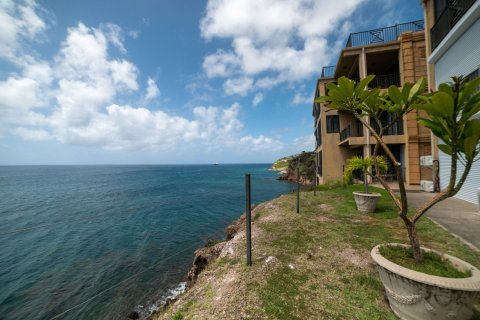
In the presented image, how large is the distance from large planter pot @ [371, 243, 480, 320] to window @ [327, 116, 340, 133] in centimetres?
1820

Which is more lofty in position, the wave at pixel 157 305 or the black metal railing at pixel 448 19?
the black metal railing at pixel 448 19

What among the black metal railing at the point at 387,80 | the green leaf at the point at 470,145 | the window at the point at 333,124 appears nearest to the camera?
the green leaf at the point at 470,145

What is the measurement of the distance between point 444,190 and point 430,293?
1.36 m

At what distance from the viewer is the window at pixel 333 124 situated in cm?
1964

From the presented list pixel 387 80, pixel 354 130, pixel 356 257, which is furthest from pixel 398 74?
pixel 356 257

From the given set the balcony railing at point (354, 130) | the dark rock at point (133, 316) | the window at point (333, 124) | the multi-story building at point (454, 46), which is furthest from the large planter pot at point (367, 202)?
the window at point (333, 124)

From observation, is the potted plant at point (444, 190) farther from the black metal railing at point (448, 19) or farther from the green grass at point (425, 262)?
the black metal railing at point (448, 19)

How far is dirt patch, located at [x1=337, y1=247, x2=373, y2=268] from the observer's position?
4.61 meters

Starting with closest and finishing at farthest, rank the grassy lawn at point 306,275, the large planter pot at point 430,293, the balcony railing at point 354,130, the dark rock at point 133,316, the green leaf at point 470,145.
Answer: the green leaf at point 470,145 < the large planter pot at point 430,293 < the grassy lawn at point 306,275 < the dark rock at point 133,316 < the balcony railing at point 354,130

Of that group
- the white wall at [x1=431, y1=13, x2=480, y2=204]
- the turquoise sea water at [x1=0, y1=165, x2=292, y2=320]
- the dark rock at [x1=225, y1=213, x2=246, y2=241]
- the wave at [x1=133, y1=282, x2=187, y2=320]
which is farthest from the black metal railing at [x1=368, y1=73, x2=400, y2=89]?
the wave at [x1=133, y1=282, x2=187, y2=320]

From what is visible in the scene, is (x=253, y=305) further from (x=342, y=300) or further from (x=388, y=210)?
(x=388, y=210)

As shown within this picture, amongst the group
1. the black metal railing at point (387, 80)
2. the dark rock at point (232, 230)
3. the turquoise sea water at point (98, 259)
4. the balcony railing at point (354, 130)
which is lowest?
the turquoise sea water at point (98, 259)

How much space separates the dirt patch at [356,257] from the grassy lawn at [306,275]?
22 mm

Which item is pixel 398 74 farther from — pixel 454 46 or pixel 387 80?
pixel 454 46
